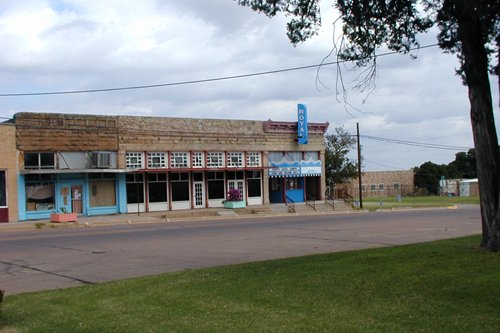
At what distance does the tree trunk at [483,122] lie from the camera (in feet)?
33.3

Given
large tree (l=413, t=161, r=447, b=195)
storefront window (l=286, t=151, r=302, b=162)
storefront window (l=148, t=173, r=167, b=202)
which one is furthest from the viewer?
large tree (l=413, t=161, r=447, b=195)

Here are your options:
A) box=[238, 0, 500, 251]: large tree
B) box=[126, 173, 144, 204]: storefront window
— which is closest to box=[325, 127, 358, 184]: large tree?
box=[126, 173, 144, 204]: storefront window

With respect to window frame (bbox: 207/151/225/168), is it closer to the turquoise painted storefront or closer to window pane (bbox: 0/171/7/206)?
the turquoise painted storefront

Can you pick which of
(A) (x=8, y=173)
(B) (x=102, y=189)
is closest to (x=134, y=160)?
(B) (x=102, y=189)

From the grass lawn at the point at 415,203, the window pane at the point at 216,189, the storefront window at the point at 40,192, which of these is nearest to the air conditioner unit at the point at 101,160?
the storefront window at the point at 40,192

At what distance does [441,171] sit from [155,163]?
74.0 meters

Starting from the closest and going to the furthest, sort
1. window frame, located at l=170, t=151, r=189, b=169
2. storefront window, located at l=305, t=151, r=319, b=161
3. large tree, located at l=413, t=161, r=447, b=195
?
window frame, located at l=170, t=151, r=189, b=169
storefront window, located at l=305, t=151, r=319, b=161
large tree, located at l=413, t=161, r=447, b=195

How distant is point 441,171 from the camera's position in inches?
3986

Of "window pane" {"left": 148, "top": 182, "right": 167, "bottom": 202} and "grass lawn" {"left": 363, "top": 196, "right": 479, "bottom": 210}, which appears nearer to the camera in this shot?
"window pane" {"left": 148, "top": 182, "right": 167, "bottom": 202}

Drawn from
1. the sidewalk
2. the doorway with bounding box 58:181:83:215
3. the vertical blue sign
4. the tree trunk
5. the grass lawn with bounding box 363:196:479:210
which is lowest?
the grass lawn with bounding box 363:196:479:210

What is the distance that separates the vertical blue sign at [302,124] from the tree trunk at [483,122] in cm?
3609

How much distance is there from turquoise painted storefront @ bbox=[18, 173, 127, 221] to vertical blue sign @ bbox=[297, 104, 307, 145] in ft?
50.9

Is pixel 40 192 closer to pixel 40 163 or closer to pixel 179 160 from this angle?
pixel 40 163

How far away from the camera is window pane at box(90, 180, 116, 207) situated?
37094 mm
